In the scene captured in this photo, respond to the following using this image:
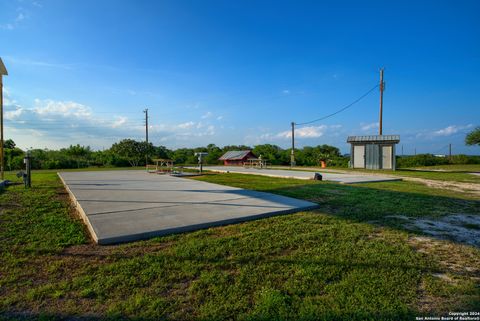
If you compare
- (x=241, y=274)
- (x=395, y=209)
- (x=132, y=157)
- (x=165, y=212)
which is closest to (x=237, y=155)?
(x=132, y=157)

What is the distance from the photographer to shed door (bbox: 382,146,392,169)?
17547 millimetres

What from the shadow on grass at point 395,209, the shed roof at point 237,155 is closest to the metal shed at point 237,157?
the shed roof at point 237,155

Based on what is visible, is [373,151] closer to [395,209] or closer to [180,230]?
[395,209]

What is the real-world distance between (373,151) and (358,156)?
3.99ft

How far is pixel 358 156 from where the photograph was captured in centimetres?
1919

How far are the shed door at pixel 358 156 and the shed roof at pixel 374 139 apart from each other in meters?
0.48

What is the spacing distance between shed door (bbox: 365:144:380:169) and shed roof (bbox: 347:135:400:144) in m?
0.43

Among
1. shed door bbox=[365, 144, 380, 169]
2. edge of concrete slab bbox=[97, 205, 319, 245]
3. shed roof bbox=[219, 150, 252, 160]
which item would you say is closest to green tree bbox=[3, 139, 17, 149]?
shed roof bbox=[219, 150, 252, 160]

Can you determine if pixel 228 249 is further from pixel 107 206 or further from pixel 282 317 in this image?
pixel 107 206

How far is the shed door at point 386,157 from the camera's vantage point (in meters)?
17.5

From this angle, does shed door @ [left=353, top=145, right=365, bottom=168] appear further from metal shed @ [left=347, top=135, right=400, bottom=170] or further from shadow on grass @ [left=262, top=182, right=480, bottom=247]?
shadow on grass @ [left=262, top=182, right=480, bottom=247]

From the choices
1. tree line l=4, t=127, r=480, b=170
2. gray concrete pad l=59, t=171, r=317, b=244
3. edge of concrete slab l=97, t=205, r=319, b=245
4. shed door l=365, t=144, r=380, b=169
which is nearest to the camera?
edge of concrete slab l=97, t=205, r=319, b=245

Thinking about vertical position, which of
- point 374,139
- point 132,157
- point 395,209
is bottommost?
point 395,209

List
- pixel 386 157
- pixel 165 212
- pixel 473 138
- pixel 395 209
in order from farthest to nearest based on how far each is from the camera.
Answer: pixel 473 138 → pixel 386 157 → pixel 395 209 → pixel 165 212
